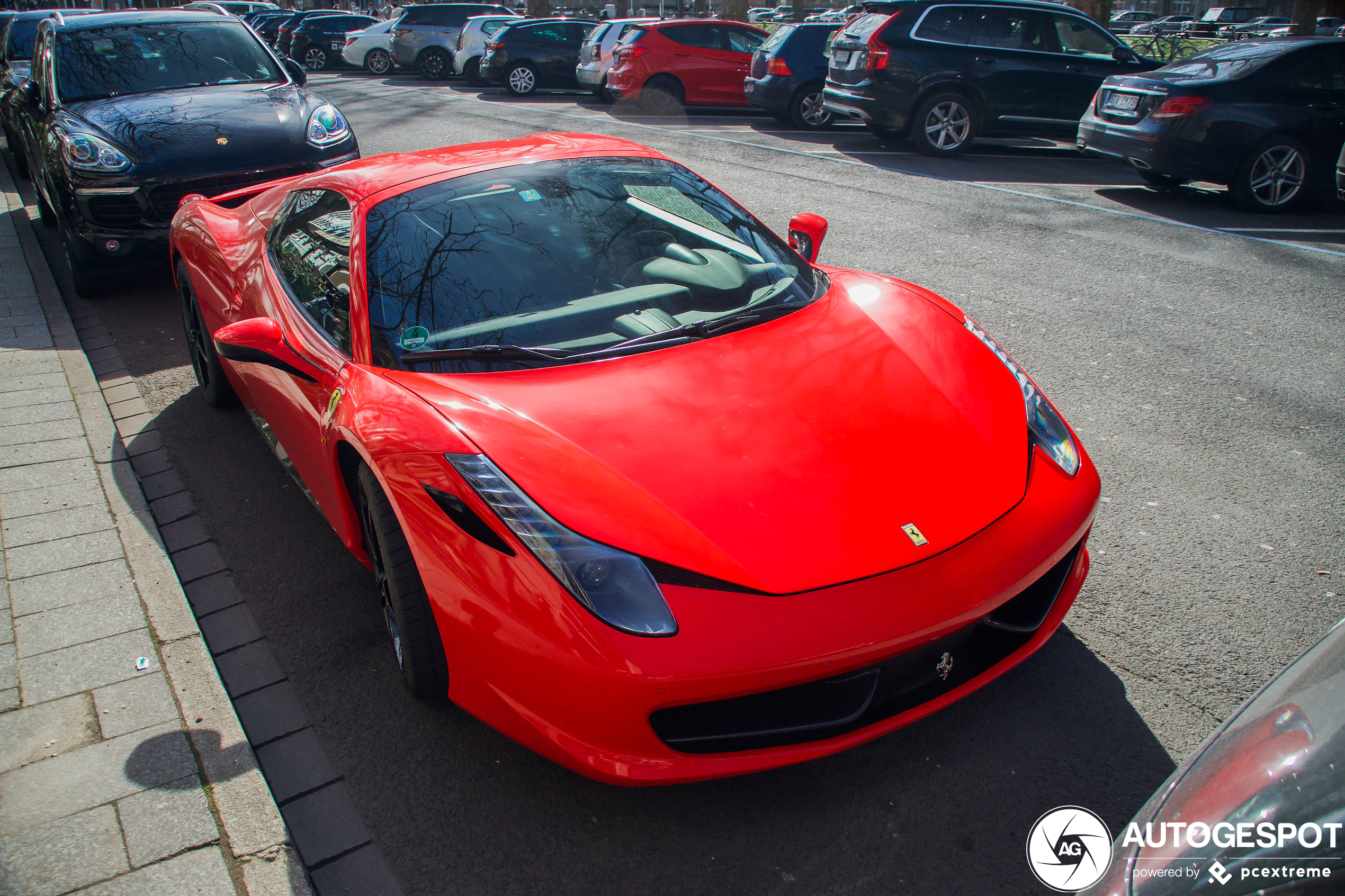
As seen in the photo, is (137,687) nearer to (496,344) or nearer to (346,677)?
(346,677)

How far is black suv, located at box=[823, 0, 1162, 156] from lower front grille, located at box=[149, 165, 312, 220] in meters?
7.24

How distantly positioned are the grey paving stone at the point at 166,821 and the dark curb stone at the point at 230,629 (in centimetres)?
70

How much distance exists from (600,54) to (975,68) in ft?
26.4

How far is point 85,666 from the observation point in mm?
2672

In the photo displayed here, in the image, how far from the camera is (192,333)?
15.4ft

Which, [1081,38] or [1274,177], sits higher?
[1081,38]

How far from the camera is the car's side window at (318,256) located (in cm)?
296

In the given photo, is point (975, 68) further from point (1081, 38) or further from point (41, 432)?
point (41, 432)

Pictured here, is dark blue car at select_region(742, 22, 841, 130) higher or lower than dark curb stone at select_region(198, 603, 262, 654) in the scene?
higher

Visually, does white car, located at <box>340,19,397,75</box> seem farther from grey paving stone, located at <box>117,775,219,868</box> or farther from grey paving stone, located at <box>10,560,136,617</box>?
grey paving stone, located at <box>117,775,219,868</box>

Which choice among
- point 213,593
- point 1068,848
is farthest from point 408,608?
point 1068,848

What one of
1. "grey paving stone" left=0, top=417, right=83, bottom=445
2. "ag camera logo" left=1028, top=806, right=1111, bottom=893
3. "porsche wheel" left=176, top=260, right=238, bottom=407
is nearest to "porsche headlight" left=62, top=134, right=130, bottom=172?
"porsche wheel" left=176, top=260, right=238, bottom=407

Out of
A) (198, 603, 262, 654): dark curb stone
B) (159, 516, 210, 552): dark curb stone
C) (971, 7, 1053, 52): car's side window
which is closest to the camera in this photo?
(198, 603, 262, 654): dark curb stone

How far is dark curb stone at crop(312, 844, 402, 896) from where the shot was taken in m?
2.06
